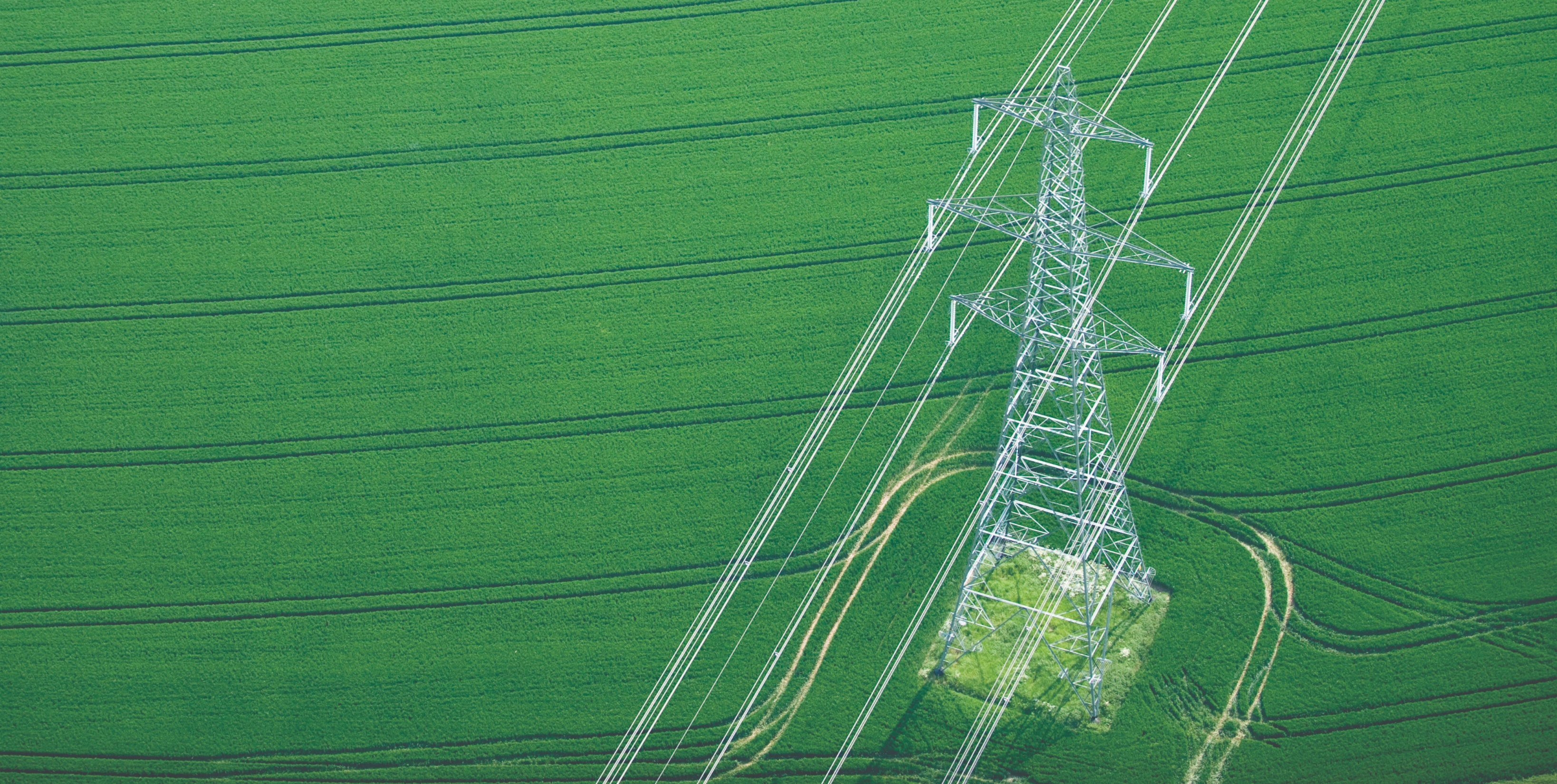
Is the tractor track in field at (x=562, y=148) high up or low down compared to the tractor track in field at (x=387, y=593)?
up

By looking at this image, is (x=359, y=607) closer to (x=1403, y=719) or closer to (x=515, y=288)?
(x=515, y=288)

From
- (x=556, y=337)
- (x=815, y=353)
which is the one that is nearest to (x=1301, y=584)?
(x=815, y=353)

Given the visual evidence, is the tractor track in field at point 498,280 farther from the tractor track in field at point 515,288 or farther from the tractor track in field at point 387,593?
the tractor track in field at point 387,593

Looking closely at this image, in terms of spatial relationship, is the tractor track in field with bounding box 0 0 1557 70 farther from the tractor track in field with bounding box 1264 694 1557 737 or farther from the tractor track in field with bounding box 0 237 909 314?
the tractor track in field with bounding box 1264 694 1557 737

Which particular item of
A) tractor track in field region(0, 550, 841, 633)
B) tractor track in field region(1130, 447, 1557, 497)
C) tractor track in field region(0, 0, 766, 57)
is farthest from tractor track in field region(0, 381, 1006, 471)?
tractor track in field region(0, 0, 766, 57)

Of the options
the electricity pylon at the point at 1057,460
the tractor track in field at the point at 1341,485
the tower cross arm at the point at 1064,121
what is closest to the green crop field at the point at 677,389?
the tractor track in field at the point at 1341,485

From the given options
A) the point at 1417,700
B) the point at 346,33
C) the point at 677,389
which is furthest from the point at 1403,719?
the point at 346,33

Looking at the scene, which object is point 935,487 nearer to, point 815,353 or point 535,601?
point 815,353
